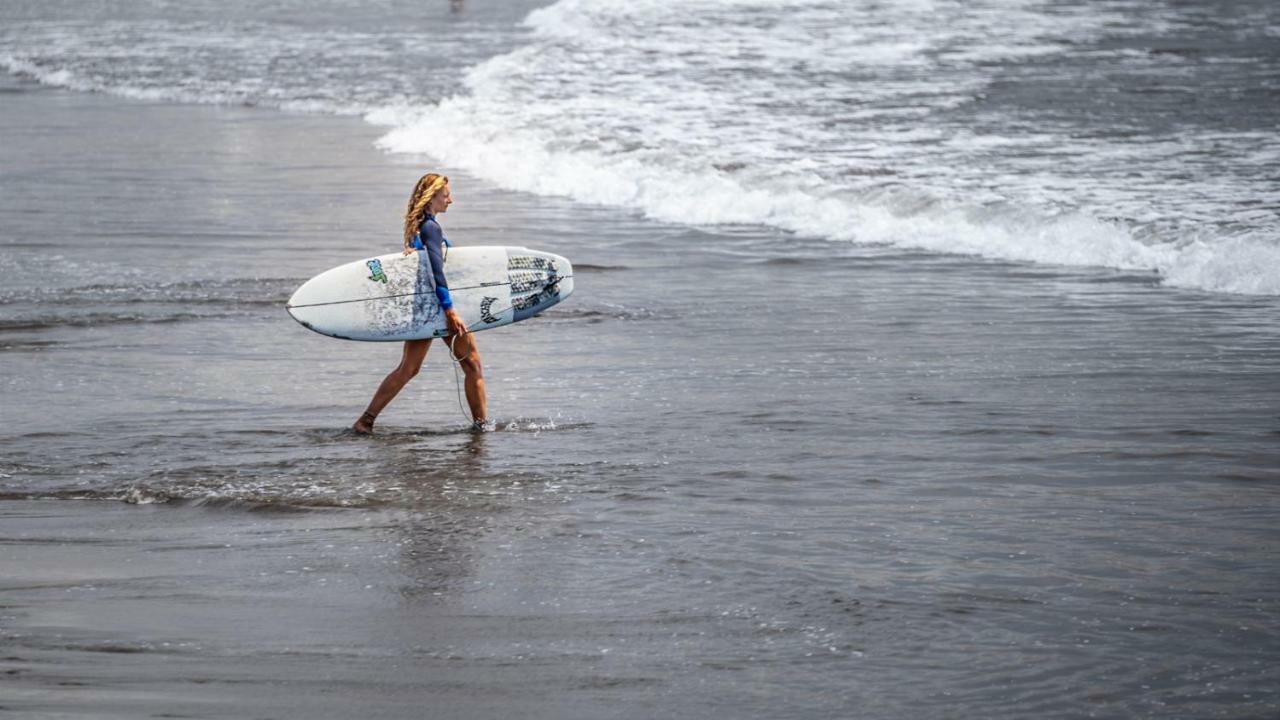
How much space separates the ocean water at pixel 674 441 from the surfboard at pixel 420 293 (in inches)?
19.9

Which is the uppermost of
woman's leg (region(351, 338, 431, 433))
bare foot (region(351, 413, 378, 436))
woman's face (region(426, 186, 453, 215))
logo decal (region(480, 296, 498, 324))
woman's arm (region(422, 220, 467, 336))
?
woman's face (region(426, 186, 453, 215))

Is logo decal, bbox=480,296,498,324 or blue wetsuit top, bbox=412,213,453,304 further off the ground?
blue wetsuit top, bbox=412,213,453,304

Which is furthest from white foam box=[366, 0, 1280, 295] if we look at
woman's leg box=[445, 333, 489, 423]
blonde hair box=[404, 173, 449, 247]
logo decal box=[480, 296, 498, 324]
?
blonde hair box=[404, 173, 449, 247]

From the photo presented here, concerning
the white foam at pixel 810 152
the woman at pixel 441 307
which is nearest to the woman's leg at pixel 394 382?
the woman at pixel 441 307

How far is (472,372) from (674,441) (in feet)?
3.75

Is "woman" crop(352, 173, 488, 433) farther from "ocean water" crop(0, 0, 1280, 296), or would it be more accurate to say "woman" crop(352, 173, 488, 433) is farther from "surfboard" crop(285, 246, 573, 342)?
"ocean water" crop(0, 0, 1280, 296)

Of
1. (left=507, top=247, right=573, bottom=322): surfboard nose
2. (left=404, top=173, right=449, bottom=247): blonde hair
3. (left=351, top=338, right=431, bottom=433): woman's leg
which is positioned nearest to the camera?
(left=404, top=173, right=449, bottom=247): blonde hair

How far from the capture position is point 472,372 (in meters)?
8.42

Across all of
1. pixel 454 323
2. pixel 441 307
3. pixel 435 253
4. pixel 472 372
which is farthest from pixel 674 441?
pixel 435 253

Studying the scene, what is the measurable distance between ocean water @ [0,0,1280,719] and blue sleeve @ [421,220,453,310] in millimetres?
713

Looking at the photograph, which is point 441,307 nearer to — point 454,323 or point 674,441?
point 454,323

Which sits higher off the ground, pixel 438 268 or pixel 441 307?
pixel 438 268

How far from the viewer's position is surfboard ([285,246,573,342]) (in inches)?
340

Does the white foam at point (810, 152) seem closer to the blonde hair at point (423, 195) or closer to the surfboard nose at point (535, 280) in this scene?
the surfboard nose at point (535, 280)
